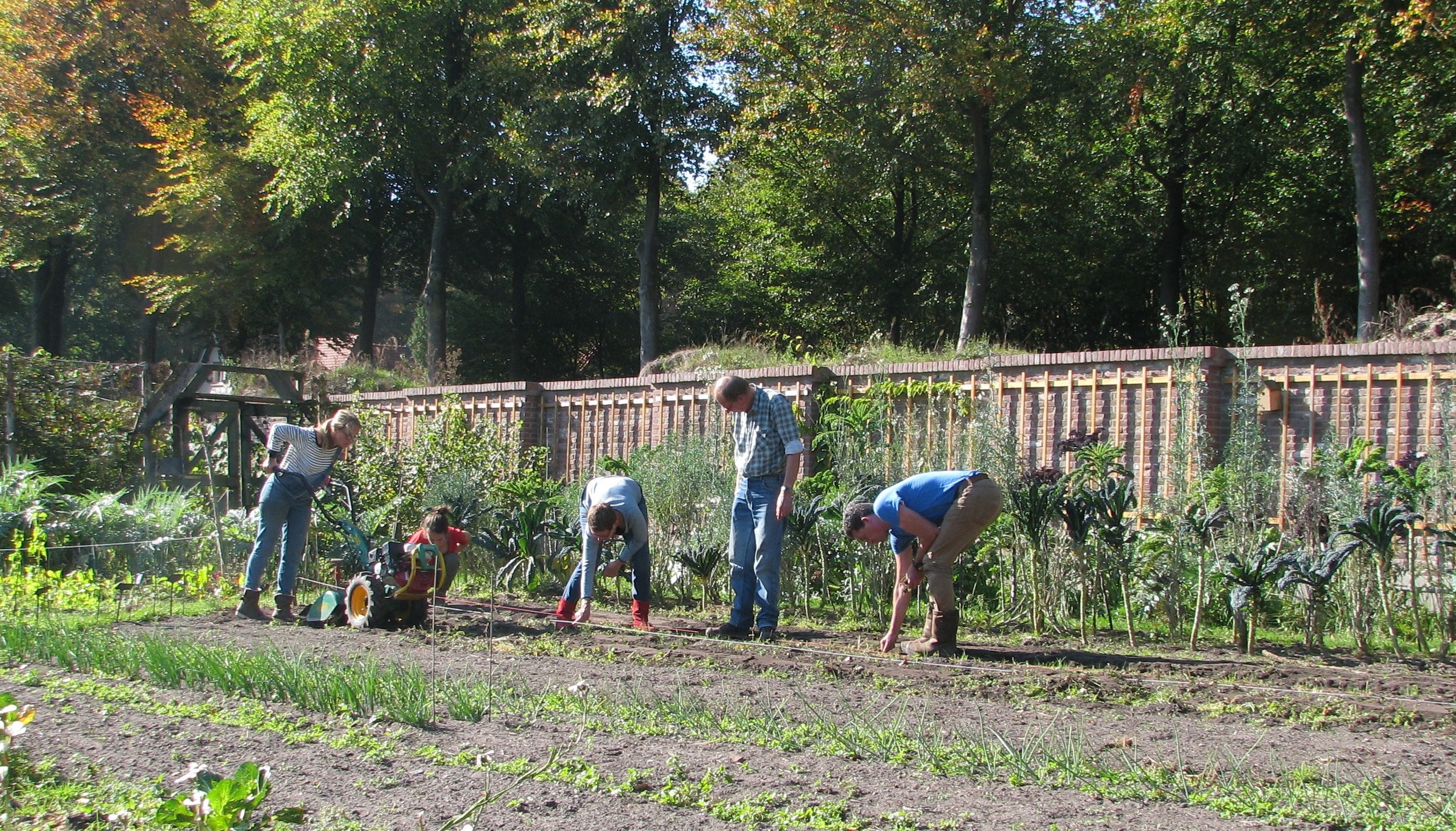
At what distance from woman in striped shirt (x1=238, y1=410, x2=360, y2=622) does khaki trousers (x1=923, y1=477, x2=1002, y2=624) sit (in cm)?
425

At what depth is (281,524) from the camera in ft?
27.6

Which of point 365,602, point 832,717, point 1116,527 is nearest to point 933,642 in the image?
point 1116,527

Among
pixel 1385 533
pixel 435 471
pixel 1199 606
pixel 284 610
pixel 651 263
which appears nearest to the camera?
pixel 1385 533

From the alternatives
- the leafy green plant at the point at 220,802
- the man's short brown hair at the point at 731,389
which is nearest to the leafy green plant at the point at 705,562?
the man's short brown hair at the point at 731,389

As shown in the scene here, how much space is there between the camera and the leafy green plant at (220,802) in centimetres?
289

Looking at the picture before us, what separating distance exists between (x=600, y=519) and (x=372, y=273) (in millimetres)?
25746

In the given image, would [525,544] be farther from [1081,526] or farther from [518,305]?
[518,305]

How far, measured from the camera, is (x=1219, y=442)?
10.2m

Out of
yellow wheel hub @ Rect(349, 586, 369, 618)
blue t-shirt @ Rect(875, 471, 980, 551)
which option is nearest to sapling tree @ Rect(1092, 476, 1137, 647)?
blue t-shirt @ Rect(875, 471, 980, 551)

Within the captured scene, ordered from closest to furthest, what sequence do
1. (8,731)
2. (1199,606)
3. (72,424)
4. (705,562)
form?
(8,731), (1199,606), (705,562), (72,424)

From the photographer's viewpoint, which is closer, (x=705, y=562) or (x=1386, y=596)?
(x=1386, y=596)

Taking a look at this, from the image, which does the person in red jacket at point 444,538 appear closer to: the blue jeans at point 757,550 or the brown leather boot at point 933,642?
the blue jeans at point 757,550

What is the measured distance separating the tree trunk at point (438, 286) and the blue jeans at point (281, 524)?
17.0 m

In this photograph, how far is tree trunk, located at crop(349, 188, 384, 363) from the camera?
3014 centimetres
